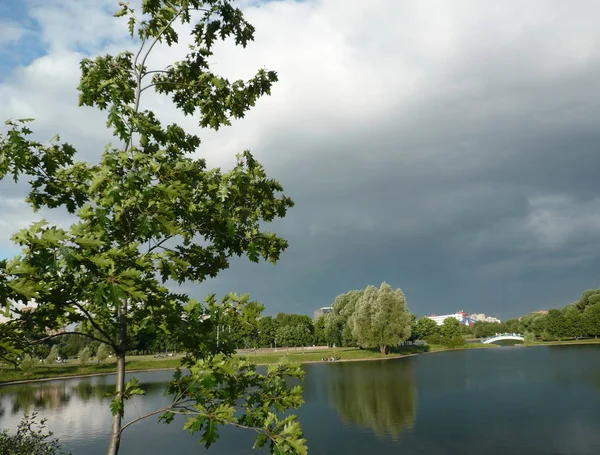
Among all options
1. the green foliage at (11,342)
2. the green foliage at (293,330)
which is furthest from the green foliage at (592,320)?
the green foliage at (11,342)

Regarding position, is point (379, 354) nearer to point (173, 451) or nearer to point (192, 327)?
point (173, 451)

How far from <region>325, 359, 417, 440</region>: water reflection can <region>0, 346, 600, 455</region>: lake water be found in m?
0.09

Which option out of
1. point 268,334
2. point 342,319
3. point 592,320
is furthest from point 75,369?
point 592,320

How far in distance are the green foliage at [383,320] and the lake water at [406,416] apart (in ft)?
75.8

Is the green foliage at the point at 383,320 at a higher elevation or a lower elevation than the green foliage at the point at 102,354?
higher

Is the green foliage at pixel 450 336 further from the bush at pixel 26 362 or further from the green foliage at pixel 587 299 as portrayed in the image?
the bush at pixel 26 362

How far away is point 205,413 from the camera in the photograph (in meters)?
5.20

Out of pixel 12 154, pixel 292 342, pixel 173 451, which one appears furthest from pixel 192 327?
pixel 292 342

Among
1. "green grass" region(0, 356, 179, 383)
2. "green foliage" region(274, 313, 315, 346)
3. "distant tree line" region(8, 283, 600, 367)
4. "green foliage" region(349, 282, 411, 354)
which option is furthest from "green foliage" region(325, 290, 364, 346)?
"green grass" region(0, 356, 179, 383)

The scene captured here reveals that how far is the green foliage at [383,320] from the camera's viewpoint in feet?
263

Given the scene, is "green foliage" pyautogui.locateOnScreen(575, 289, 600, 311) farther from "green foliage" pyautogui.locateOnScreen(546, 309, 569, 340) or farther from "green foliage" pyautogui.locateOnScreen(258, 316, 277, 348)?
"green foliage" pyautogui.locateOnScreen(258, 316, 277, 348)

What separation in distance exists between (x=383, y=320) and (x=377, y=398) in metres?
40.9

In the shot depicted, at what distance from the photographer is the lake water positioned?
2561 cm

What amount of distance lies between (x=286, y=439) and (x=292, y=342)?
390 feet
